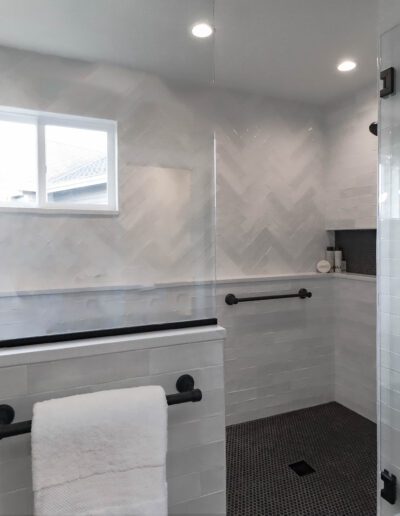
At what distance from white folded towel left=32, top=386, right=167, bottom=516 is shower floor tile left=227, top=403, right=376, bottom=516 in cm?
110

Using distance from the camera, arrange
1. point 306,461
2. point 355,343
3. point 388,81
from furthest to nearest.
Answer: point 355,343
point 306,461
point 388,81

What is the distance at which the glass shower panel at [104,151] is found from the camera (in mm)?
1630

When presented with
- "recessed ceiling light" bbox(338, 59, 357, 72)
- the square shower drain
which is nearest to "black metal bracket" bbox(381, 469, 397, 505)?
the square shower drain

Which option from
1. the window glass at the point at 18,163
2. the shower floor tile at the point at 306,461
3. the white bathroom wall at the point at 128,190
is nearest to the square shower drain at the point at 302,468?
the shower floor tile at the point at 306,461

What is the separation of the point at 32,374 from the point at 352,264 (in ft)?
8.26

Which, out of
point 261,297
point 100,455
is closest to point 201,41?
point 261,297

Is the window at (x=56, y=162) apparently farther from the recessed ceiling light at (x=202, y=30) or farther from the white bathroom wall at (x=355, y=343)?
the white bathroom wall at (x=355, y=343)

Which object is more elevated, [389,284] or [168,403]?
[389,284]

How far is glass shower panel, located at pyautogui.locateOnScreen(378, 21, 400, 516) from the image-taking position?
56.0 inches

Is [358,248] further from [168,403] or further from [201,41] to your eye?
[168,403]

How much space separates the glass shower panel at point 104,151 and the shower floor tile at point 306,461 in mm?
1194

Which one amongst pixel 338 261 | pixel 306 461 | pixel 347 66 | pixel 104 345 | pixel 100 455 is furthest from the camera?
pixel 338 261

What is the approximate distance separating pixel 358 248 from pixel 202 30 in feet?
6.24

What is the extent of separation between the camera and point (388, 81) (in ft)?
4.67
